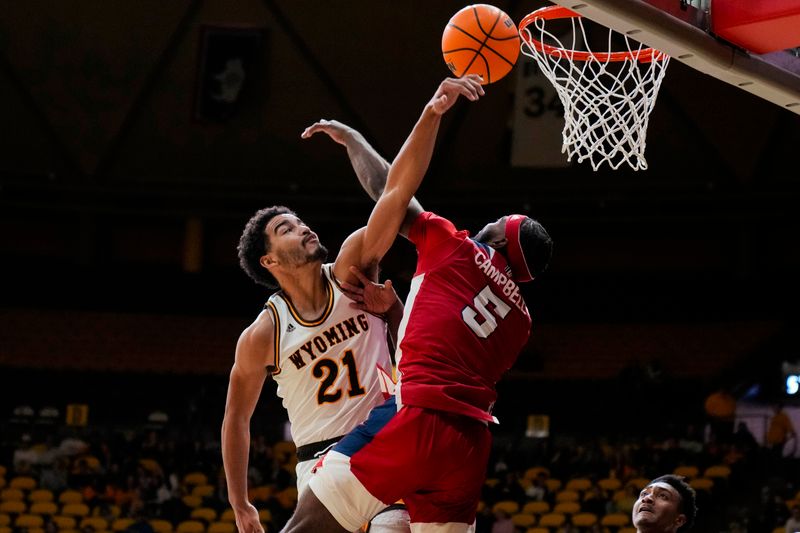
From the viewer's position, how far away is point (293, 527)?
4.09m

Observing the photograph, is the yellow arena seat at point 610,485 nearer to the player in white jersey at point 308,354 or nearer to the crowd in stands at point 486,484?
A: the crowd in stands at point 486,484

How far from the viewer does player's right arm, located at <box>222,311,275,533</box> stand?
4953 millimetres

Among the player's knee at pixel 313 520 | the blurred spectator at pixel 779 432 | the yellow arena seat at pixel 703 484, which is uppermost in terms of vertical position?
the player's knee at pixel 313 520

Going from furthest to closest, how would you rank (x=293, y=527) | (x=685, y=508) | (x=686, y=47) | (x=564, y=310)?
1. (x=564, y=310)
2. (x=685, y=508)
3. (x=686, y=47)
4. (x=293, y=527)

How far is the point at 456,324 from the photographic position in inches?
163

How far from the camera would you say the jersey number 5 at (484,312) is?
4191mm

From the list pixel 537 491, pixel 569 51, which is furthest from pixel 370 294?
pixel 537 491

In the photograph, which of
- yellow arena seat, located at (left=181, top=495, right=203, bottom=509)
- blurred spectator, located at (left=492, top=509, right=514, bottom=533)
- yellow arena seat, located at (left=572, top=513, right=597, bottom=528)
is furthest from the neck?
yellow arena seat, located at (left=181, top=495, right=203, bottom=509)

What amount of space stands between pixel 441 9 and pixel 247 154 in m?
4.44

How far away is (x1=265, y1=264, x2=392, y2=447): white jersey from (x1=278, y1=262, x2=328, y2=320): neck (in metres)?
0.04

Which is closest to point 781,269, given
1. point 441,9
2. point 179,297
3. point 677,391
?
point 677,391

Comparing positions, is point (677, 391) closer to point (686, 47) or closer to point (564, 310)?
point (564, 310)

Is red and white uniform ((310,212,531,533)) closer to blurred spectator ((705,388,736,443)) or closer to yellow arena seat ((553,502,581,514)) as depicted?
yellow arena seat ((553,502,581,514))

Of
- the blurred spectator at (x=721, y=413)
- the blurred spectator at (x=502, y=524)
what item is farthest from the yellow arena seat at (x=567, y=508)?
the blurred spectator at (x=721, y=413)
